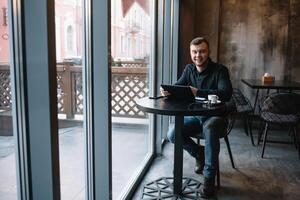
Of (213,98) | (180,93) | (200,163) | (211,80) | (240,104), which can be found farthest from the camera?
(240,104)

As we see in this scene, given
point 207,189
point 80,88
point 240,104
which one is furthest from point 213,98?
point 240,104

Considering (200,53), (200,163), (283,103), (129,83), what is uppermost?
(200,53)

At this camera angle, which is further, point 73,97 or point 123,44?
point 123,44

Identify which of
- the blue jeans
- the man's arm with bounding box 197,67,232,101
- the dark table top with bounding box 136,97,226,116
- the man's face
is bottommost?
the blue jeans

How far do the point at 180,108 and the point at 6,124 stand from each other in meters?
1.20

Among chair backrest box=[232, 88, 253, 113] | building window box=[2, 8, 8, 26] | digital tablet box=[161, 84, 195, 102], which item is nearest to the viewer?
building window box=[2, 8, 8, 26]

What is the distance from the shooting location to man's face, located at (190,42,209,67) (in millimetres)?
2602

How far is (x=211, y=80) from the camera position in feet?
8.86

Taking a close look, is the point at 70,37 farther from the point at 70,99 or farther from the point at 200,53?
the point at 200,53

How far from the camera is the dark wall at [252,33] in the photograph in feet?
15.3

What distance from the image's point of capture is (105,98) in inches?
72.7

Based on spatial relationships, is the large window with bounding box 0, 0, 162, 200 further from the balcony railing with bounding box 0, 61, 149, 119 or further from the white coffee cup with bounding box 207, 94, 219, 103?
the white coffee cup with bounding box 207, 94, 219, 103

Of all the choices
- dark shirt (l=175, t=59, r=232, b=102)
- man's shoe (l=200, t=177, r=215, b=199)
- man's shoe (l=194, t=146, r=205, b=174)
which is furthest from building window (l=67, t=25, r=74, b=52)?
man's shoe (l=194, t=146, r=205, b=174)

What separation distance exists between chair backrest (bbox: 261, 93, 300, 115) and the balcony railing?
140 centimetres
